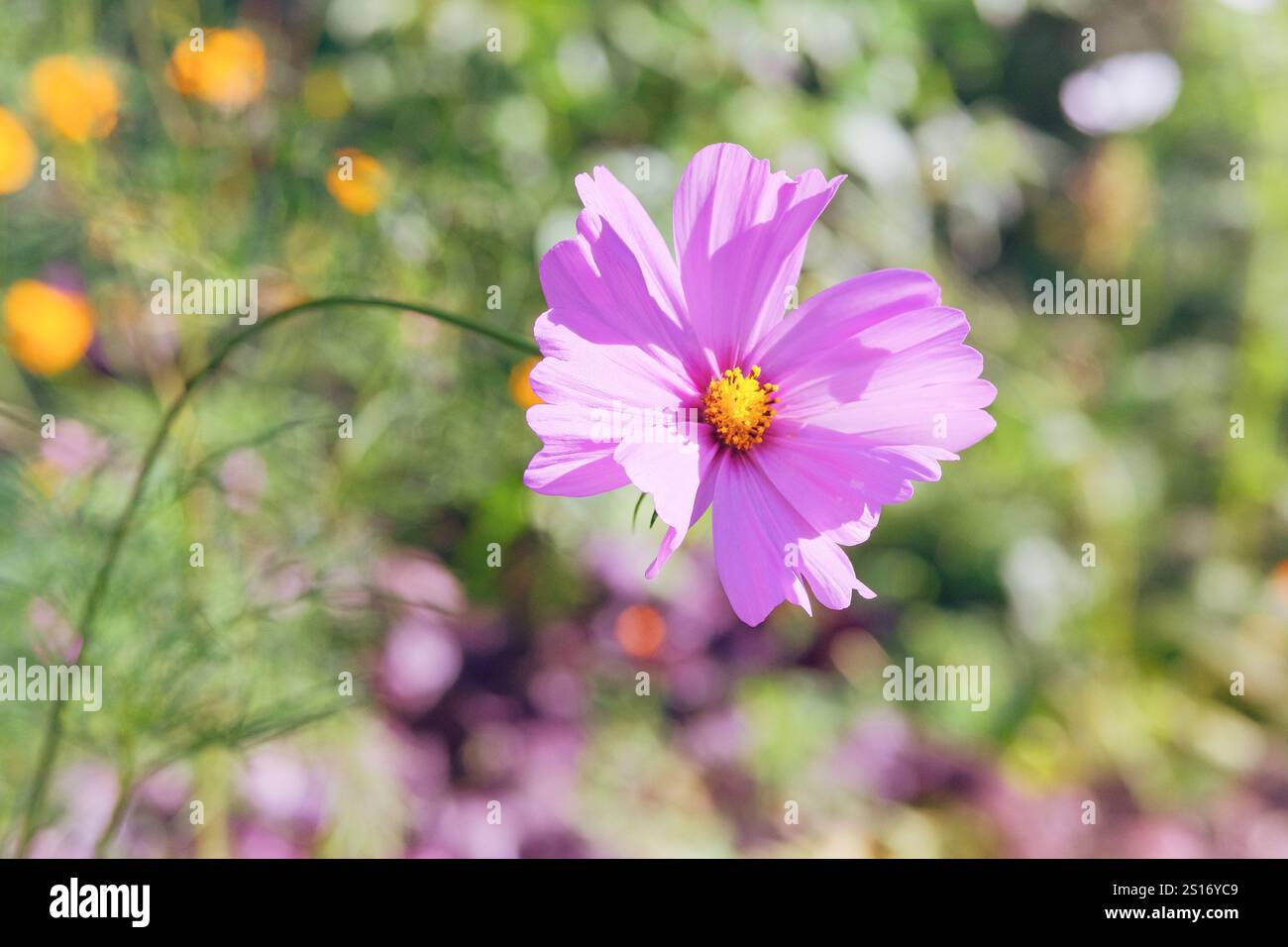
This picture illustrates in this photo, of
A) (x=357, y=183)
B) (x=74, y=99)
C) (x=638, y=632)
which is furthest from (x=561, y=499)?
(x=74, y=99)

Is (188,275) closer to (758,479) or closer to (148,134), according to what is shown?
(148,134)

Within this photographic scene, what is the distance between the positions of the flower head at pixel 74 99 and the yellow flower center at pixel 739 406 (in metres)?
0.76

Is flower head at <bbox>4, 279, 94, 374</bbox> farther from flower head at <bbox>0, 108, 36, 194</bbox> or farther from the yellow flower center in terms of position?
the yellow flower center

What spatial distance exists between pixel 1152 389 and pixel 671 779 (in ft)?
2.63

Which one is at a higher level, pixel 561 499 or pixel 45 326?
pixel 45 326

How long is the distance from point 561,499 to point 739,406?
60 cm

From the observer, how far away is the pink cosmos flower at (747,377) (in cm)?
46

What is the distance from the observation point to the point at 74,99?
98cm
